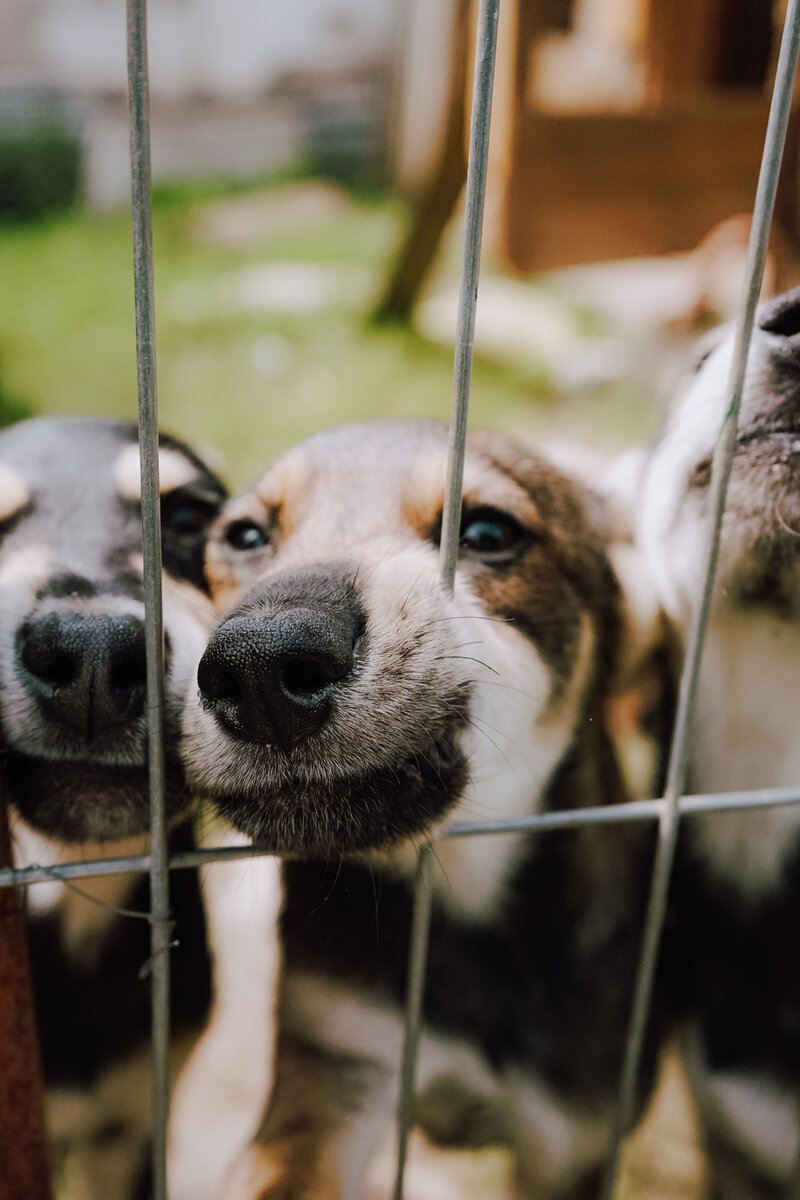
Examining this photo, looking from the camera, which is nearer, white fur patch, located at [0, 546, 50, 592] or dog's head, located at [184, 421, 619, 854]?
dog's head, located at [184, 421, 619, 854]

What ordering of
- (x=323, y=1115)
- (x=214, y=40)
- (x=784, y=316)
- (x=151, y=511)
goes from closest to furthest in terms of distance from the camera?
(x=151, y=511) < (x=784, y=316) < (x=323, y=1115) < (x=214, y=40)

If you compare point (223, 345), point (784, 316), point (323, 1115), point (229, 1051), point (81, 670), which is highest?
point (784, 316)

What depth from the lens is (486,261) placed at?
21.8 ft

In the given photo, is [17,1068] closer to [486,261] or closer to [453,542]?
[453,542]

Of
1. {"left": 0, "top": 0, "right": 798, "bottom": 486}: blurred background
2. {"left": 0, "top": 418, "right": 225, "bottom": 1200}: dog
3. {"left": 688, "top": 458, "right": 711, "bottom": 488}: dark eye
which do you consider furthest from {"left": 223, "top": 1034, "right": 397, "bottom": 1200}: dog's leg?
{"left": 0, "top": 0, "right": 798, "bottom": 486}: blurred background

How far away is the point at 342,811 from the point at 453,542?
0.41m

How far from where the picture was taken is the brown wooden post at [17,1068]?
56.5 inches

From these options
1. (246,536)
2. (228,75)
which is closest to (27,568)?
(246,536)

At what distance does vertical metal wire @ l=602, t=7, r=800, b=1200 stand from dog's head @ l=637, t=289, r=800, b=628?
0.20 metres

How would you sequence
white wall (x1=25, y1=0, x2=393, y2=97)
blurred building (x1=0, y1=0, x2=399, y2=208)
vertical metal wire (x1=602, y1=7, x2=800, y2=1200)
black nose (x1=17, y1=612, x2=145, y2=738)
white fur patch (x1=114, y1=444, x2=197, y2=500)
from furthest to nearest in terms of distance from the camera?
white wall (x1=25, y1=0, x2=393, y2=97) < blurred building (x1=0, y1=0, x2=399, y2=208) < white fur patch (x1=114, y1=444, x2=197, y2=500) < black nose (x1=17, y1=612, x2=145, y2=738) < vertical metal wire (x1=602, y1=7, x2=800, y2=1200)

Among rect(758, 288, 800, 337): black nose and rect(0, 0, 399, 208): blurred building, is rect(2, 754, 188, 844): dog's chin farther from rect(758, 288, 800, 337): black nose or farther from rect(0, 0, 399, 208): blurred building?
rect(0, 0, 399, 208): blurred building

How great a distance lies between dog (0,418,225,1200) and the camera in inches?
66.9

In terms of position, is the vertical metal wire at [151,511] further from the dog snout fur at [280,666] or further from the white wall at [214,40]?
the white wall at [214,40]

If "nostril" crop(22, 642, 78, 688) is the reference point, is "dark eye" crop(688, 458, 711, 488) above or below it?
above
